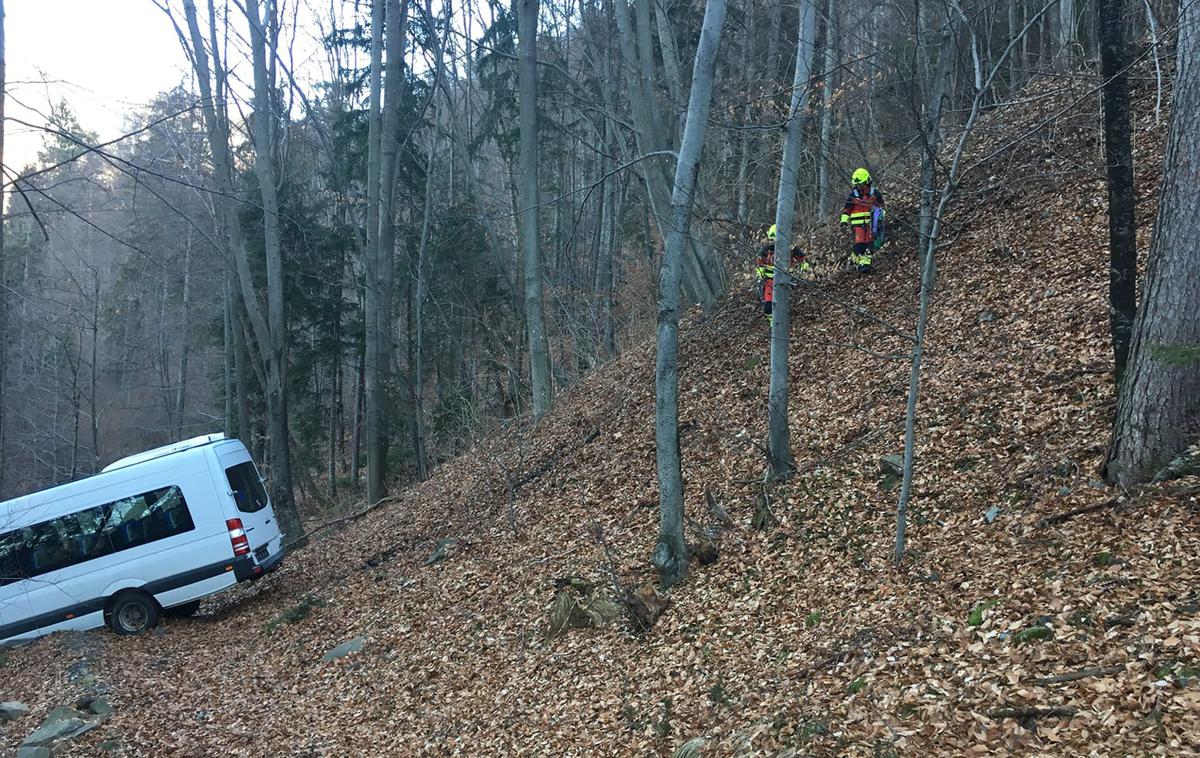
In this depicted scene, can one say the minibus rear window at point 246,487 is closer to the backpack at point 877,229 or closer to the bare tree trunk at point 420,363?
the bare tree trunk at point 420,363

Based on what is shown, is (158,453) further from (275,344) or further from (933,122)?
(933,122)

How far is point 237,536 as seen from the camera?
38.0 ft

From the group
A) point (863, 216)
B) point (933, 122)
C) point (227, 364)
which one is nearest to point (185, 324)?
point (227, 364)

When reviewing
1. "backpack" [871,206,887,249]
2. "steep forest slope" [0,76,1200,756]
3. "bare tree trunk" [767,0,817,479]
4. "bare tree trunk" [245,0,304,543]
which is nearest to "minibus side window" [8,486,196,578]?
"steep forest slope" [0,76,1200,756]

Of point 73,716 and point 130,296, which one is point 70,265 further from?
point 73,716

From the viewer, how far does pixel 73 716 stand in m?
8.12

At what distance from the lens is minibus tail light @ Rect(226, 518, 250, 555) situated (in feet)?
38.0

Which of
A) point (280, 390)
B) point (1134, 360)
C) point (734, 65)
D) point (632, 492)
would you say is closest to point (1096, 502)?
point (1134, 360)

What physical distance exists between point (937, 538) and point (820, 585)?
3.31 ft

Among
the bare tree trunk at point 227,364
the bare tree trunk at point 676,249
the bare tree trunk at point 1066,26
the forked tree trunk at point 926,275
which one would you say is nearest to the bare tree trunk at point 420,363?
the bare tree trunk at point 227,364

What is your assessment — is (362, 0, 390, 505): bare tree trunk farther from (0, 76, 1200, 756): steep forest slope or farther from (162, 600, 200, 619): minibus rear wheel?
(162, 600, 200, 619): minibus rear wheel

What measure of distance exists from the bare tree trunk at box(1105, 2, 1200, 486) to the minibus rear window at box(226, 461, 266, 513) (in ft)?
35.7

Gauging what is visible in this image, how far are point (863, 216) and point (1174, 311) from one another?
688 cm

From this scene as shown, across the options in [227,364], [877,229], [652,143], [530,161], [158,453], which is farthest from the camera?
[227,364]
